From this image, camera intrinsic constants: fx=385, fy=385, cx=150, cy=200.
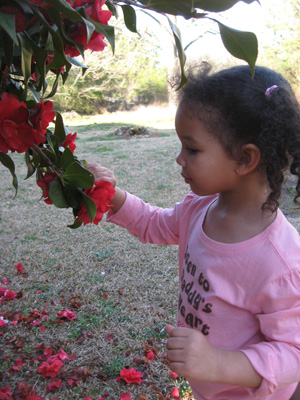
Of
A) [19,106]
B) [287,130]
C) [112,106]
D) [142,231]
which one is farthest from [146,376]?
[112,106]

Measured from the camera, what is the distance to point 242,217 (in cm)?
105

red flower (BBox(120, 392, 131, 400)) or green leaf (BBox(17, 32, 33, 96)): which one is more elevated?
green leaf (BBox(17, 32, 33, 96))

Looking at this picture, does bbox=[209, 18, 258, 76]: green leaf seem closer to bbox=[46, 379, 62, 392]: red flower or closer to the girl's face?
the girl's face

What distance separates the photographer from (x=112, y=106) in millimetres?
21062

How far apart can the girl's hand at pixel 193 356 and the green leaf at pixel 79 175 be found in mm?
410

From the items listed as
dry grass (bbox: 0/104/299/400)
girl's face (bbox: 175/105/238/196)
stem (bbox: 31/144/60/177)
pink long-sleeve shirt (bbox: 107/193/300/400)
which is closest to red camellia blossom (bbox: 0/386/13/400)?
dry grass (bbox: 0/104/299/400)

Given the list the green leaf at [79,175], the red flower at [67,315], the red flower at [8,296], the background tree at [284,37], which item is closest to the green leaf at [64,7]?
the green leaf at [79,175]

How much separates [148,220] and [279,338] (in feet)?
2.12

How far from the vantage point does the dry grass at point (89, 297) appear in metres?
1.61

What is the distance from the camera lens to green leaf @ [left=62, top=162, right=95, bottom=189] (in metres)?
0.89

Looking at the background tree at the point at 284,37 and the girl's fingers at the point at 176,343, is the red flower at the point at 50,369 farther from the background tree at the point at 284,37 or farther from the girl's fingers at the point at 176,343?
the background tree at the point at 284,37

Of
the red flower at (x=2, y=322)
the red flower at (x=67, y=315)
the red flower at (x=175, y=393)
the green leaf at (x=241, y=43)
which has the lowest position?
the red flower at (x=2, y=322)

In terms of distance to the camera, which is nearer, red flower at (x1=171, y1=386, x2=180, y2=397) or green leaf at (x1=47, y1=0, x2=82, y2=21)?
green leaf at (x1=47, y1=0, x2=82, y2=21)

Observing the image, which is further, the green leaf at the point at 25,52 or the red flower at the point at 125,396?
the red flower at the point at 125,396
